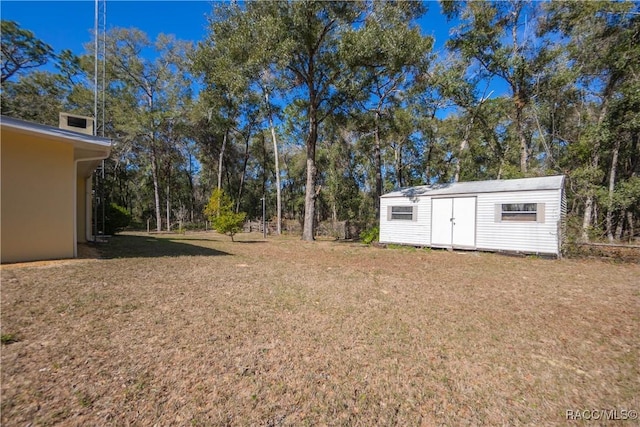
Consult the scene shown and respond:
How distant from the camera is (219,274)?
510 cm

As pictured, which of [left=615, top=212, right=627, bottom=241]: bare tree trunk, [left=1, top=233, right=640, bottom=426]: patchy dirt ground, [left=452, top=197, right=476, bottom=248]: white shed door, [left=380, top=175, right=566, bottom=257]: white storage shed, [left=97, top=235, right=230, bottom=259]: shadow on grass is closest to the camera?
[left=1, top=233, right=640, bottom=426]: patchy dirt ground

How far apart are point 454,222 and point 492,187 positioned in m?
1.76

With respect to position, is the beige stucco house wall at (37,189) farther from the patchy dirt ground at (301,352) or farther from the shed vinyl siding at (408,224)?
the shed vinyl siding at (408,224)

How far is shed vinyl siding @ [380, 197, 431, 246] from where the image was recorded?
34.2ft

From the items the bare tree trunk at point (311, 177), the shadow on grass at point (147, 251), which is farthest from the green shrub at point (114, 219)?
the bare tree trunk at point (311, 177)

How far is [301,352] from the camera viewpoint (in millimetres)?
2408

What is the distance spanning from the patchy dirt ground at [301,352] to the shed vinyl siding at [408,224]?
233 inches

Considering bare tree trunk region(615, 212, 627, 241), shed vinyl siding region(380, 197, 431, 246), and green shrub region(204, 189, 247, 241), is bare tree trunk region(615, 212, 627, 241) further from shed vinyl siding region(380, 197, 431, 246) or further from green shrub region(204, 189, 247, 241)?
green shrub region(204, 189, 247, 241)

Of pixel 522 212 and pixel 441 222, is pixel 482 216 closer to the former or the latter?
pixel 522 212

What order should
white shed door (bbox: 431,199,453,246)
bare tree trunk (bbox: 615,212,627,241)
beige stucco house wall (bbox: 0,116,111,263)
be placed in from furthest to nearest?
bare tree trunk (bbox: 615,212,627,241) → white shed door (bbox: 431,199,453,246) → beige stucco house wall (bbox: 0,116,111,263)

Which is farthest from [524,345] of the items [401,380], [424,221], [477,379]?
[424,221]

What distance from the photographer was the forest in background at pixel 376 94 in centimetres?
1064

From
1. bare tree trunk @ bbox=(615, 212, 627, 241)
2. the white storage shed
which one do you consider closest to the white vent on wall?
the white storage shed

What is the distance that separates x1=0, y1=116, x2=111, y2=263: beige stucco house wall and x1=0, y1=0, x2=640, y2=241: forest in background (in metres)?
6.24
